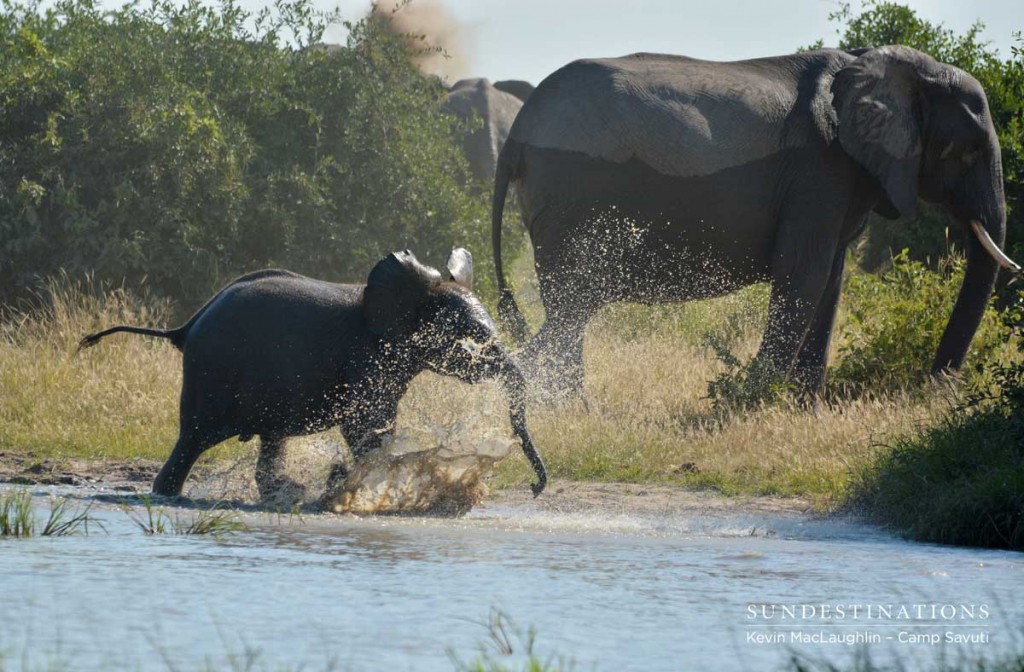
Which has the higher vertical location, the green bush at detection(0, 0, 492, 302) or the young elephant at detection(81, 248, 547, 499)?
the green bush at detection(0, 0, 492, 302)

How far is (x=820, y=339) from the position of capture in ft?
39.8

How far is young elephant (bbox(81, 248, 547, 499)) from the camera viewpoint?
8422 mm

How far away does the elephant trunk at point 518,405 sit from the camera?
8.11 m

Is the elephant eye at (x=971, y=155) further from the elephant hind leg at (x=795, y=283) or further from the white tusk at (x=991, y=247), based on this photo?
the elephant hind leg at (x=795, y=283)

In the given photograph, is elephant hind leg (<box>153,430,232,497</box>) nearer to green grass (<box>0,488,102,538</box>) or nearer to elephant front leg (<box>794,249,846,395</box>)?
green grass (<box>0,488,102,538</box>)

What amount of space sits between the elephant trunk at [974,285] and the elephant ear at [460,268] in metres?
3.83

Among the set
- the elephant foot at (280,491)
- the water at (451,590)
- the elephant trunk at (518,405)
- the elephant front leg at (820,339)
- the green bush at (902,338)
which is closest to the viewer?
the water at (451,590)

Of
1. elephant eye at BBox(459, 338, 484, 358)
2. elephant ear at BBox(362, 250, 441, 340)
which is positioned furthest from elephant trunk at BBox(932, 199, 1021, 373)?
elephant ear at BBox(362, 250, 441, 340)

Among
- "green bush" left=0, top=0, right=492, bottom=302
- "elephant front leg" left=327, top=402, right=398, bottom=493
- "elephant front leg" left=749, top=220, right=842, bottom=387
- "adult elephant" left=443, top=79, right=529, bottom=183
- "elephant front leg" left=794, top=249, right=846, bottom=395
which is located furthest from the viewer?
"adult elephant" left=443, top=79, right=529, bottom=183

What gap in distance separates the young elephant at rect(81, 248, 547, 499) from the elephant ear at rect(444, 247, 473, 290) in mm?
124

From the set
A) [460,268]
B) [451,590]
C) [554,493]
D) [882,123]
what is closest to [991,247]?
[882,123]

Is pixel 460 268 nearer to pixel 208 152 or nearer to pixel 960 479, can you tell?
pixel 960 479

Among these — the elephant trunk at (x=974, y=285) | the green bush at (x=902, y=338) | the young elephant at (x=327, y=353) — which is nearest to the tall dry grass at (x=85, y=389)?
the young elephant at (x=327, y=353)

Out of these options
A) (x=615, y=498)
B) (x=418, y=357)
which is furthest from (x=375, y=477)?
(x=615, y=498)
